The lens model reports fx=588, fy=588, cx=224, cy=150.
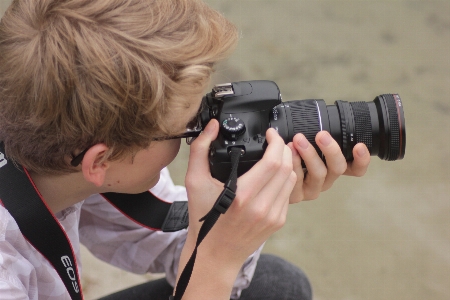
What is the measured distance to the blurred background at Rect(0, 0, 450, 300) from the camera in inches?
58.5

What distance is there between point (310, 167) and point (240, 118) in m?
0.13

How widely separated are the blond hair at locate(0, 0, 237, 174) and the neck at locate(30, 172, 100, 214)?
0.07 m

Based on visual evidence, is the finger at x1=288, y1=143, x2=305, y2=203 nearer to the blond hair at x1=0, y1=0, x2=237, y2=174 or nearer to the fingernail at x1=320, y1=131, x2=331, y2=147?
the fingernail at x1=320, y1=131, x2=331, y2=147

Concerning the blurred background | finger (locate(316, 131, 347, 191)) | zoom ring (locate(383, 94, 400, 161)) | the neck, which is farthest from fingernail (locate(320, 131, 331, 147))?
the neck

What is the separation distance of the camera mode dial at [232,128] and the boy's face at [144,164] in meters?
0.05

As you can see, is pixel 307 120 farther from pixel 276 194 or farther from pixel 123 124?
pixel 123 124

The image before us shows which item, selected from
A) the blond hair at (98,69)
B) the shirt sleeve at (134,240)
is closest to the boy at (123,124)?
the blond hair at (98,69)

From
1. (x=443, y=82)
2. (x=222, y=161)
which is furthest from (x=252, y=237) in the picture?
(x=443, y=82)

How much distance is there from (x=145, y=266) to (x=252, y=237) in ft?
0.98

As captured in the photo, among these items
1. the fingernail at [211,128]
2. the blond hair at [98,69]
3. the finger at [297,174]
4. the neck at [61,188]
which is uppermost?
the blond hair at [98,69]

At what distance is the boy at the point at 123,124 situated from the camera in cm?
70

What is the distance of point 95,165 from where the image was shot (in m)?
0.77

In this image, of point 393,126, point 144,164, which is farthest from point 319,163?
point 144,164

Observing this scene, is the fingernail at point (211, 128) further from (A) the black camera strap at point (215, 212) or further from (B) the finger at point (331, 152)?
(B) the finger at point (331, 152)
